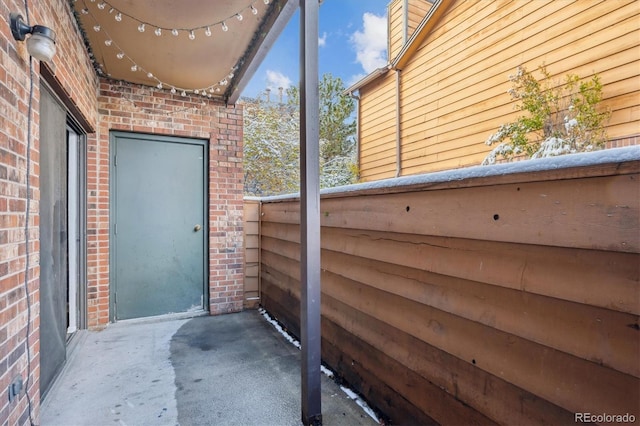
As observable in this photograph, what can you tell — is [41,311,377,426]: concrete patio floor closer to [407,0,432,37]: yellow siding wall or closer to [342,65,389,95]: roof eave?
[342,65,389,95]: roof eave

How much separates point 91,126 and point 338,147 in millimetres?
6949

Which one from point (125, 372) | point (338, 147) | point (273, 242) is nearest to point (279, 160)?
point (338, 147)

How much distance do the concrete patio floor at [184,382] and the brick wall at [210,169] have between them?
0.58 m

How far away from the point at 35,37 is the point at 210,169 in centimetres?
233

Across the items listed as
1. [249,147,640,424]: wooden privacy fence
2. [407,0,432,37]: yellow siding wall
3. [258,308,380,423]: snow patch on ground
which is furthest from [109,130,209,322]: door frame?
[407,0,432,37]: yellow siding wall

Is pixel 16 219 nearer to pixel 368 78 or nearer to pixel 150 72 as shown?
pixel 150 72

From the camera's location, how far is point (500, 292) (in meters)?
1.16

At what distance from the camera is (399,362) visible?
168 cm

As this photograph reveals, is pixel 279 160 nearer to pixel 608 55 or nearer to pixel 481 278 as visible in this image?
pixel 608 55

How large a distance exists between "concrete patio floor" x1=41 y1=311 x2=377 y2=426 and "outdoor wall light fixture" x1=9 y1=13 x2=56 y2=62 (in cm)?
198

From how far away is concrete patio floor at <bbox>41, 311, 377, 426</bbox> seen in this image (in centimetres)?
187

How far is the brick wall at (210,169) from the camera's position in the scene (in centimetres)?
327

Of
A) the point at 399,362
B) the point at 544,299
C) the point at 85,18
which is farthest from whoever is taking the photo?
the point at 85,18

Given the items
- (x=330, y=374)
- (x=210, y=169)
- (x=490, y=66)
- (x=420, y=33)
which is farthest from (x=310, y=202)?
(x=420, y=33)
